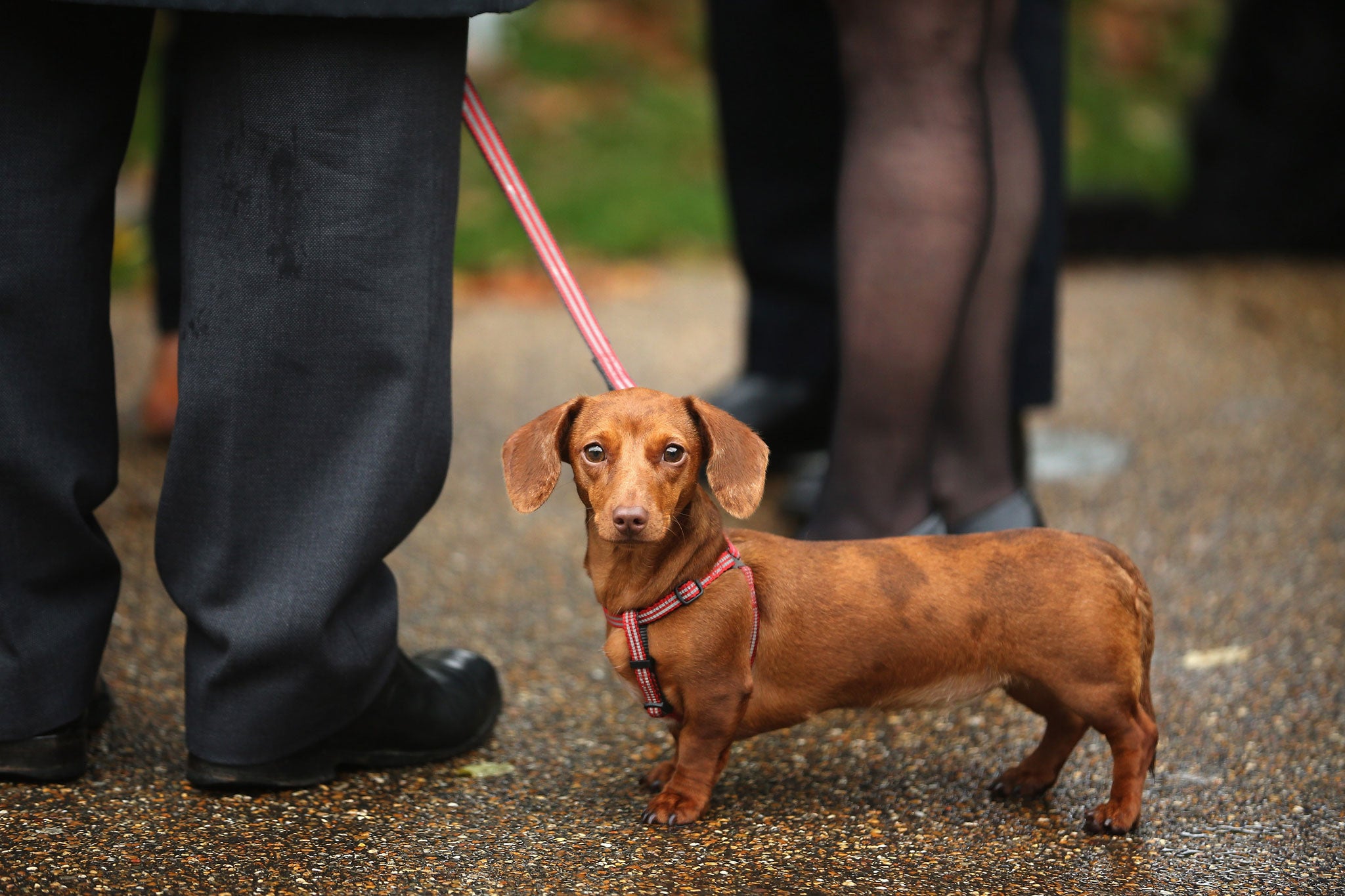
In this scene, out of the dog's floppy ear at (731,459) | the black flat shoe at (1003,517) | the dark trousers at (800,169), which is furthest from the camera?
the dark trousers at (800,169)

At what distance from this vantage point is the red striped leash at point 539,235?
1.95 metres

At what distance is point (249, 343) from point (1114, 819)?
134 cm

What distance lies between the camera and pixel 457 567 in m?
3.10

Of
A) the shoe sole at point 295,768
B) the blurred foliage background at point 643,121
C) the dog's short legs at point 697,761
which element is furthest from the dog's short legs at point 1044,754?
the blurred foliage background at point 643,121

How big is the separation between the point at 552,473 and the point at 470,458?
6.58 feet

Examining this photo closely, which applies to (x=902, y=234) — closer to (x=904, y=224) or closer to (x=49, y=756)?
(x=904, y=224)

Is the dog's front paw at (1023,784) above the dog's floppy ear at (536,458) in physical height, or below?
below

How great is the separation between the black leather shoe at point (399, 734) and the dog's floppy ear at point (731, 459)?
61 cm

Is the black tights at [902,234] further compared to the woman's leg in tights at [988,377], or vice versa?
the woman's leg in tights at [988,377]

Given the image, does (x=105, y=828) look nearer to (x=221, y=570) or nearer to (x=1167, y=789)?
(x=221, y=570)

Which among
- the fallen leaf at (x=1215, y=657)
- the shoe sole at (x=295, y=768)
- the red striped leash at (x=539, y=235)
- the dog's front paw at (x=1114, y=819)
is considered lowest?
the shoe sole at (x=295, y=768)

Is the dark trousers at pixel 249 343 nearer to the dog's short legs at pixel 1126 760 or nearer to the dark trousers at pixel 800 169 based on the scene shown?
the dog's short legs at pixel 1126 760

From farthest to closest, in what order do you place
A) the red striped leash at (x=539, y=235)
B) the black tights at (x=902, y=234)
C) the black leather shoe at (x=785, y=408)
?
the black leather shoe at (x=785, y=408), the black tights at (x=902, y=234), the red striped leash at (x=539, y=235)

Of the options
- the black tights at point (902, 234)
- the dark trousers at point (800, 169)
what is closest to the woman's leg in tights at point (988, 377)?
the black tights at point (902, 234)
